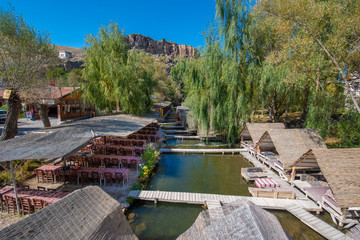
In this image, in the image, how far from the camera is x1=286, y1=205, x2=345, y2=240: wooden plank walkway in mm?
6090

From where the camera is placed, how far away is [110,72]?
1712cm

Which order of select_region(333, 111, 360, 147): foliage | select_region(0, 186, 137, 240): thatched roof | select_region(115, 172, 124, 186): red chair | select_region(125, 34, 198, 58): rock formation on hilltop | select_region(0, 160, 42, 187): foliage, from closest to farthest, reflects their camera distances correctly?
select_region(0, 186, 137, 240): thatched roof, select_region(0, 160, 42, 187): foliage, select_region(115, 172, 124, 186): red chair, select_region(333, 111, 360, 147): foliage, select_region(125, 34, 198, 58): rock formation on hilltop

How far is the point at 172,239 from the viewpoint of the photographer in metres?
6.16

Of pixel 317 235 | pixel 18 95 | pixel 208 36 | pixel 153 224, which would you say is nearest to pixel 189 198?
pixel 153 224

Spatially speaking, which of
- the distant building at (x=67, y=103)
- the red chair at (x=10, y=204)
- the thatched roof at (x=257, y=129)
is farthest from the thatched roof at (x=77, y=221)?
the distant building at (x=67, y=103)

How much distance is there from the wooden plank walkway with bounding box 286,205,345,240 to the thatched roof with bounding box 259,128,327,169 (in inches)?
102

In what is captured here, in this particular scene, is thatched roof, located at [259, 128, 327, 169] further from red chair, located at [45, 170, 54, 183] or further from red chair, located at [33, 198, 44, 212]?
red chair, located at [45, 170, 54, 183]

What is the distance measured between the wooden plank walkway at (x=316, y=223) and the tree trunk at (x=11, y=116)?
14.5m

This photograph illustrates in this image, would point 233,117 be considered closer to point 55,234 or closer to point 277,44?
point 277,44

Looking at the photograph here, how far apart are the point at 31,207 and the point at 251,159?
41.5 ft

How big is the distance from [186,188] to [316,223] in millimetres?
5576

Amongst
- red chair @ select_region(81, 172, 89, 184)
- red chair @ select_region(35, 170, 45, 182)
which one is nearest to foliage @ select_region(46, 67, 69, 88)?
red chair @ select_region(35, 170, 45, 182)

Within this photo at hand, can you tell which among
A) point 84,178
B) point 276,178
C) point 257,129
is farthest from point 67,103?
point 276,178

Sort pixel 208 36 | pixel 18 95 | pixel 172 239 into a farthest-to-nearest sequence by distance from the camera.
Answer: pixel 208 36
pixel 18 95
pixel 172 239
